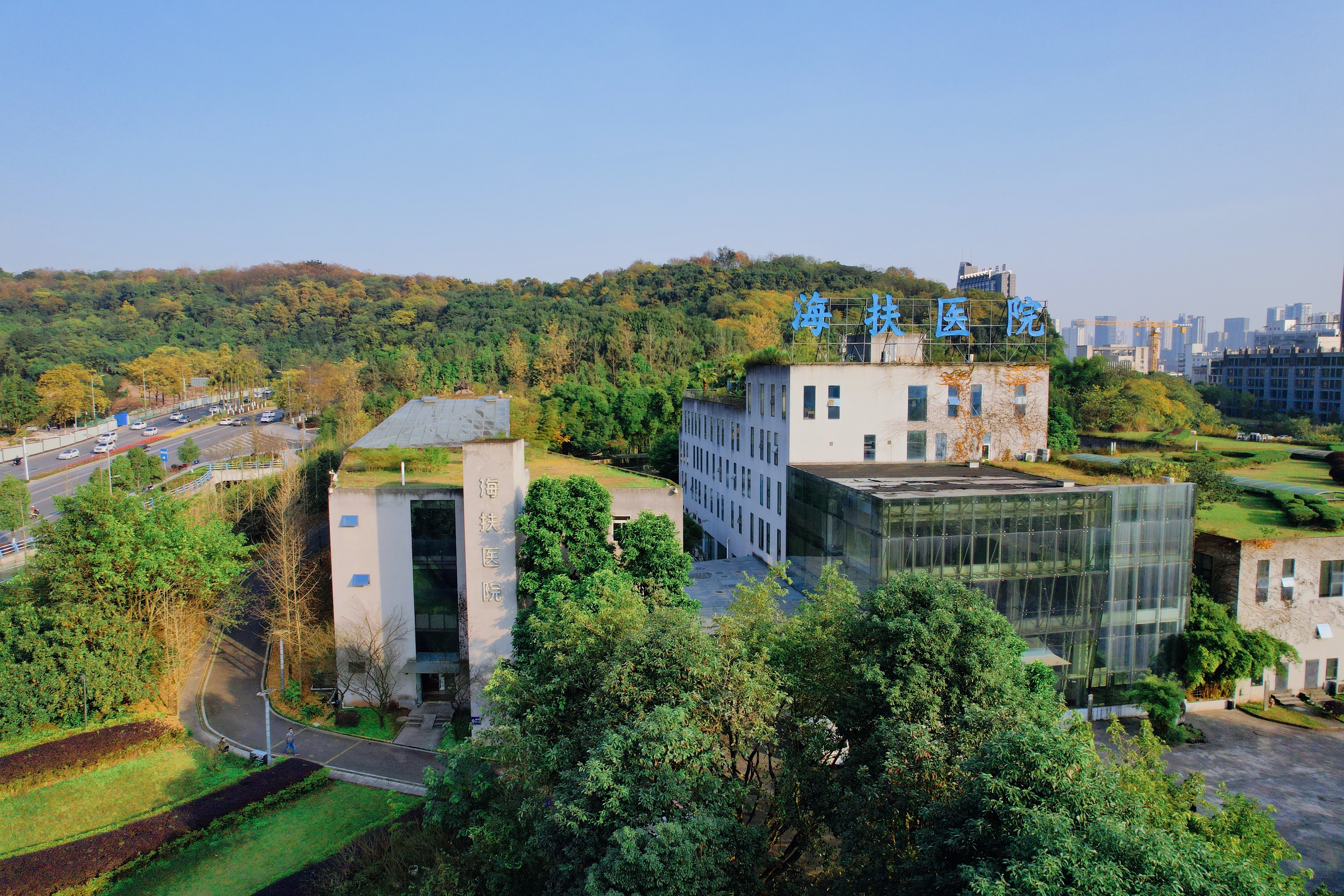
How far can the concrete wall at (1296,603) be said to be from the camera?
2292 centimetres

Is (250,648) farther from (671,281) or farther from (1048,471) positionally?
(671,281)

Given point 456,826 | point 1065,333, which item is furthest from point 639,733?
point 1065,333

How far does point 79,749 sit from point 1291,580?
114 feet

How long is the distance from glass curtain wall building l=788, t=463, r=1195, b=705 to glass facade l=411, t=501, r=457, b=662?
11.9 metres

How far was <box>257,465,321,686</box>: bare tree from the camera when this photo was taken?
82.8 ft

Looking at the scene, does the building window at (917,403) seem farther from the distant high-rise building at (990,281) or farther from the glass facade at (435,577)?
the distant high-rise building at (990,281)

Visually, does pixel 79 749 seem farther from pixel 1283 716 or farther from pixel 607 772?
pixel 1283 716

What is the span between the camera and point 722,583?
28.1 meters

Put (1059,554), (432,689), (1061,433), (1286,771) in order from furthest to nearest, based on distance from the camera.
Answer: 1. (1061,433)
2. (432,689)
3. (1059,554)
4. (1286,771)

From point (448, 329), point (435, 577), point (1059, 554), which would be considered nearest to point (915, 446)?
point (1059, 554)

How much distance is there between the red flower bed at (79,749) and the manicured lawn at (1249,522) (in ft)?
101

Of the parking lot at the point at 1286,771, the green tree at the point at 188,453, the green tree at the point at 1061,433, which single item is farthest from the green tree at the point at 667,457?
the parking lot at the point at 1286,771

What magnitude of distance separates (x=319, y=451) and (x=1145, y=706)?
38.1 m

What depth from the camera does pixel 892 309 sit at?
28250 mm
